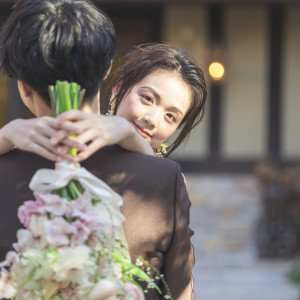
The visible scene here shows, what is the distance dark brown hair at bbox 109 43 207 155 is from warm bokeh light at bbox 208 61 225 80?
22.4 ft

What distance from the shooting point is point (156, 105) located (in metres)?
2.76

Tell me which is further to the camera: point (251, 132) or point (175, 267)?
point (251, 132)

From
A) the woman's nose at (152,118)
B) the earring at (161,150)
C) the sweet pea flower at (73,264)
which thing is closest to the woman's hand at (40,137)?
the sweet pea flower at (73,264)

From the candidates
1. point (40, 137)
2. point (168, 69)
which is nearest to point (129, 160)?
point (40, 137)

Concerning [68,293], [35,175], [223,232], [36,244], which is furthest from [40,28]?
[223,232]

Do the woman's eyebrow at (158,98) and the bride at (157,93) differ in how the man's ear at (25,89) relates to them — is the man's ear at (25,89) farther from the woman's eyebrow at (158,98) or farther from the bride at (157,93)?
the woman's eyebrow at (158,98)

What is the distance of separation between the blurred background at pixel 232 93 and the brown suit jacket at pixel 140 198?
279 inches

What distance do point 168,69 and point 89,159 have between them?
39.3 inches

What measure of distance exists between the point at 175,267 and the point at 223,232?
7153mm

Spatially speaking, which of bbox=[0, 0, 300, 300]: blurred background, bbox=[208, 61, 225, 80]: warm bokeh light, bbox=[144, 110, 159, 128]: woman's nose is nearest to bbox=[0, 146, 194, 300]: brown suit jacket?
bbox=[144, 110, 159, 128]: woman's nose

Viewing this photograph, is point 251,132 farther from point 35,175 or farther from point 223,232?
point 35,175

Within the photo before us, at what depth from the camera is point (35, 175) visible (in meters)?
1.80

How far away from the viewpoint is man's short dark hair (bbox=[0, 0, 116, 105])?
6.06ft

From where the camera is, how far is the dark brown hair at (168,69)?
2855 mm
